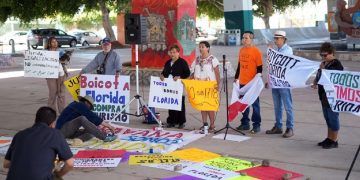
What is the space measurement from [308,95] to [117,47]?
29.5 metres

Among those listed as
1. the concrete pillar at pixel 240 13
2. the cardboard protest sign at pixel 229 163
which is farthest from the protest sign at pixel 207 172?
the concrete pillar at pixel 240 13

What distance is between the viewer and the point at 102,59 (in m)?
11.0

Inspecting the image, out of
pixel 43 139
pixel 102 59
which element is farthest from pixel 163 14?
pixel 43 139

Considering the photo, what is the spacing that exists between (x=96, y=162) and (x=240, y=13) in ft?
80.0

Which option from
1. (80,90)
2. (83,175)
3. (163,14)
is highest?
(163,14)

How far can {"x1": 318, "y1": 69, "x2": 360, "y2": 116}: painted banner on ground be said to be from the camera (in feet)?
23.1

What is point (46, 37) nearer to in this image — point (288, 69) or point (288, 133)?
point (288, 133)

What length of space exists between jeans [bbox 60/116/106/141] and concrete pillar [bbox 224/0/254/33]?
74.8 ft

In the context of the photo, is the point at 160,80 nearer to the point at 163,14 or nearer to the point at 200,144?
the point at 200,144

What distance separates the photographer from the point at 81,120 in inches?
344

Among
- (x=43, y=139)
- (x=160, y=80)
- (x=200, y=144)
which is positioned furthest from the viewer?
(x=160, y=80)

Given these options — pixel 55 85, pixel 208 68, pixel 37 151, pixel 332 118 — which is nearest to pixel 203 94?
pixel 208 68

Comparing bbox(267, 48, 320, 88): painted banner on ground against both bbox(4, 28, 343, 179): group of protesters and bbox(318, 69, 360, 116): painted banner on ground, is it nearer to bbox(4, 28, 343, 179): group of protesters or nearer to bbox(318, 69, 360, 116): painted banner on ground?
bbox(4, 28, 343, 179): group of protesters

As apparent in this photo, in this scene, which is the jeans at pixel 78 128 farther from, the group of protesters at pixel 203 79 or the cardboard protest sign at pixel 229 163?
the cardboard protest sign at pixel 229 163
